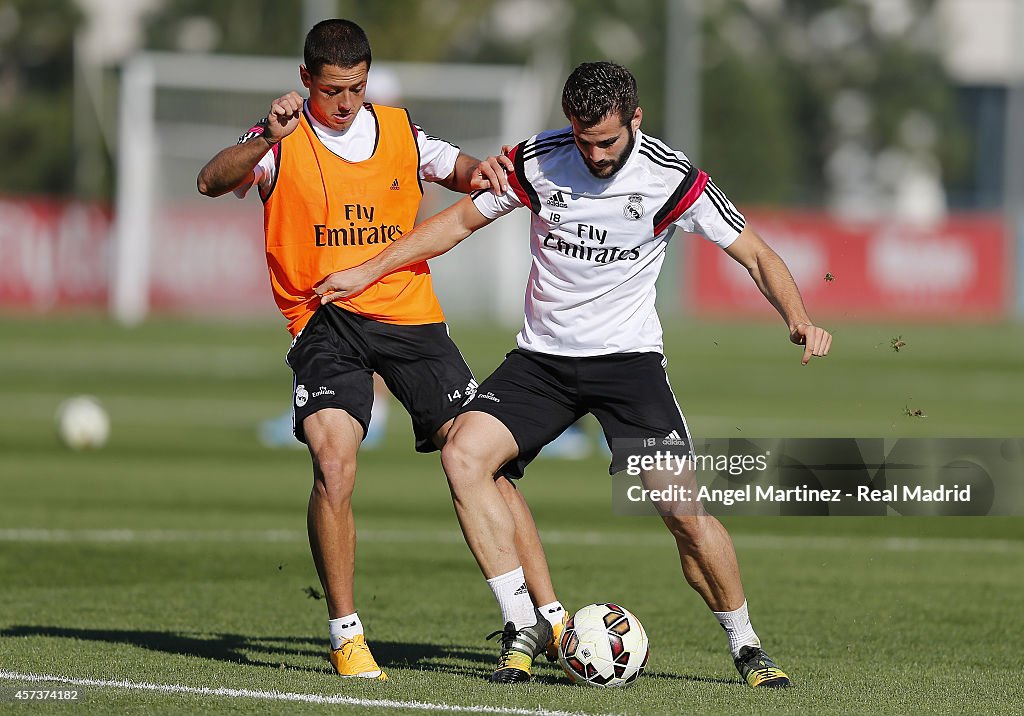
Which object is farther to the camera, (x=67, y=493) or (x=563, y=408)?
(x=67, y=493)

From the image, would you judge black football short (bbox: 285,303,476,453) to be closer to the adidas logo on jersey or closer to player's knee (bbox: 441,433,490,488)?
player's knee (bbox: 441,433,490,488)

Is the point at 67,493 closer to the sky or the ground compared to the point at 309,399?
closer to the ground

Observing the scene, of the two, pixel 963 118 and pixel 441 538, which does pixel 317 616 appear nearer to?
pixel 441 538

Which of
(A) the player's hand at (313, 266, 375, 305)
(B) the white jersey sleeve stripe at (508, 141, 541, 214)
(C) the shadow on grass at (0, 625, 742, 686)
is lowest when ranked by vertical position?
(C) the shadow on grass at (0, 625, 742, 686)

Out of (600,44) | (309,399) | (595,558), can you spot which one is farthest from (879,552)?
(600,44)

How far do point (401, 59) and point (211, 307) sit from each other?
11.0 meters

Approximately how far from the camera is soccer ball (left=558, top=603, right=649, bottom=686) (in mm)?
7160

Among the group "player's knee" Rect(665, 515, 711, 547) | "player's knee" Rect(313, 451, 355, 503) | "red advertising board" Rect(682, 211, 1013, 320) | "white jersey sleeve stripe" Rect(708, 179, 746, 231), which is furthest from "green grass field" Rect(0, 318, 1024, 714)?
"red advertising board" Rect(682, 211, 1013, 320)

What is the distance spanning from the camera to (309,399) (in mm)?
7555

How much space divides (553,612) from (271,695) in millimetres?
1375

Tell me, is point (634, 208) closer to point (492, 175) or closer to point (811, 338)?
point (492, 175)

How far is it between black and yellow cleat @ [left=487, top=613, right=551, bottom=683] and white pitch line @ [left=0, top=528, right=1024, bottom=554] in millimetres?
4318

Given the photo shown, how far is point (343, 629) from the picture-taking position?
7.35 meters

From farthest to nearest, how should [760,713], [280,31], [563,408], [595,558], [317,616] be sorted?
[280,31]
[595,558]
[317,616]
[563,408]
[760,713]
